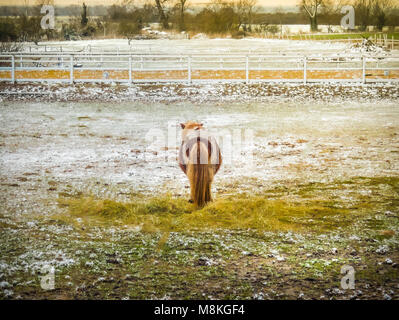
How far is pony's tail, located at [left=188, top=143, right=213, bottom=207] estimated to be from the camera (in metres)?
5.69

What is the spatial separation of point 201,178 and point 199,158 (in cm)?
35

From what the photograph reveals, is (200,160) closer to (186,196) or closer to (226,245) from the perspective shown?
(226,245)

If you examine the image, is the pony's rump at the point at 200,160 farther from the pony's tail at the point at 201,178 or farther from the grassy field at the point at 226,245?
the grassy field at the point at 226,245

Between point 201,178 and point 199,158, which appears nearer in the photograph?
point 199,158

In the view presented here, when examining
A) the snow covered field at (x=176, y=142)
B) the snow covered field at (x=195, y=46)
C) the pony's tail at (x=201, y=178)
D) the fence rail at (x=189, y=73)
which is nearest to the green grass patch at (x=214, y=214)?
the pony's tail at (x=201, y=178)

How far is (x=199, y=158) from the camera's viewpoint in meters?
5.70

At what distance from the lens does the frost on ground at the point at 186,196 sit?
4.38 m

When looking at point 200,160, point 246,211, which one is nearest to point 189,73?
point 246,211

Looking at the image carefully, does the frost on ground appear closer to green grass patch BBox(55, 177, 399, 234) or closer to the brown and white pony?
green grass patch BBox(55, 177, 399, 234)

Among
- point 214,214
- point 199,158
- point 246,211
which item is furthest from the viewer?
point 246,211

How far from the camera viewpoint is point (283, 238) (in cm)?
541

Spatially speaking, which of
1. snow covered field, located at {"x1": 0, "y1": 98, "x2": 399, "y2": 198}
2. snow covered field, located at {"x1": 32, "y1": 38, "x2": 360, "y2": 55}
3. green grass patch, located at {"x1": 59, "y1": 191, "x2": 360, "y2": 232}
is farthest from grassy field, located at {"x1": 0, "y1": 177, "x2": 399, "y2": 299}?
snow covered field, located at {"x1": 32, "y1": 38, "x2": 360, "y2": 55}

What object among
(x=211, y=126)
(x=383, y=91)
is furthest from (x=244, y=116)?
(x=383, y=91)
